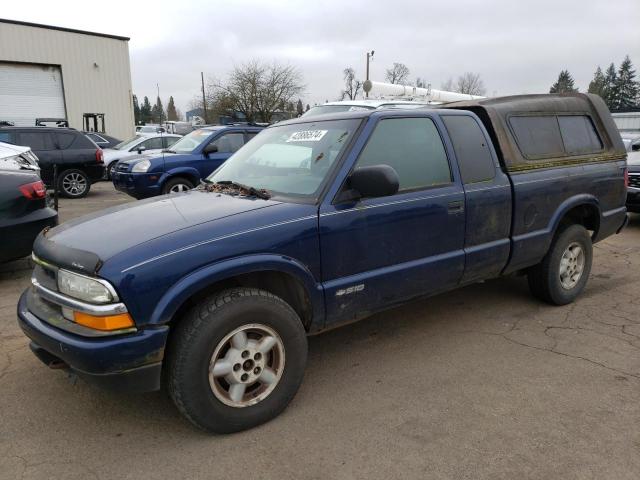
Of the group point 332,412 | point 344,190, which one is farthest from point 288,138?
point 332,412

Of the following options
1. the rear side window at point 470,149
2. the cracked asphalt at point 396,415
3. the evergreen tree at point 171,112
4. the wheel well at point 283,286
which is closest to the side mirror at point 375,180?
the wheel well at point 283,286

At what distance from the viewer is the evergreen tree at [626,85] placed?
225ft

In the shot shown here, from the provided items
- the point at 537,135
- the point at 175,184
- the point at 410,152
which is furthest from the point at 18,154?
the point at 537,135

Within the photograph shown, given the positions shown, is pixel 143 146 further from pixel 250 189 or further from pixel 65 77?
pixel 65 77

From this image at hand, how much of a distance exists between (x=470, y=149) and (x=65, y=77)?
93.5 ft

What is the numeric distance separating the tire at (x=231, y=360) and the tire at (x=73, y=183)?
10.9m

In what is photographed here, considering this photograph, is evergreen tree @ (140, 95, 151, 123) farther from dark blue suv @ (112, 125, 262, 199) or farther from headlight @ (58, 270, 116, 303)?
headlight @ (58, 270, 116, 303)

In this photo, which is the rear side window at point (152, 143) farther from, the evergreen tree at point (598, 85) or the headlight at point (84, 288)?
the evergreen tree at point (598, 85)

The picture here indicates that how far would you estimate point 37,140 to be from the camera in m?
11.5

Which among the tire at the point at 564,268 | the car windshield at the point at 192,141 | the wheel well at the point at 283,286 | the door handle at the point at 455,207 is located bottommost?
the tire at the point at 564,268

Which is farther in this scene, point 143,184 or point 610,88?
point 610,88

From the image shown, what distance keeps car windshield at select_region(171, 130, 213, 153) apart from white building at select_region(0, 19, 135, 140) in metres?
16.6

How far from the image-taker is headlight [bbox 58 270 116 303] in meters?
2.36

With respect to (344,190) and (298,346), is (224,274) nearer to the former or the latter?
(298,346)
